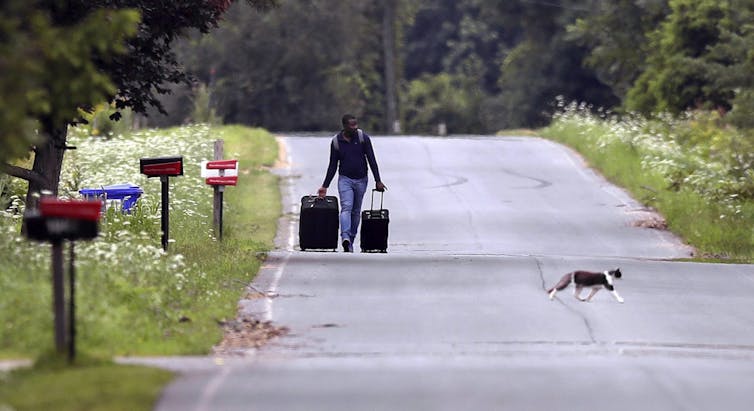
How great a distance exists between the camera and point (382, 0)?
79.2 metres

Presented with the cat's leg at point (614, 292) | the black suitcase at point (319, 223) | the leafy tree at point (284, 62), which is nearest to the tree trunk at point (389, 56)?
the leafy tree at point (284, 62)

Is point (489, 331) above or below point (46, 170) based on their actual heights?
below

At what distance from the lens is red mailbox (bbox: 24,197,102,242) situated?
10.2 meters

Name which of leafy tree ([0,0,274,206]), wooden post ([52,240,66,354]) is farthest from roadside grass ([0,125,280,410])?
leafy tree ([0,0,274,206])

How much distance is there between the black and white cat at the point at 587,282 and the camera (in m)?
14.7

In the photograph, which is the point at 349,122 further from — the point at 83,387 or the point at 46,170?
the point at 83,387

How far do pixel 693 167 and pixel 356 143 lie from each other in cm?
1045

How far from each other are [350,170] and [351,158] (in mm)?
178

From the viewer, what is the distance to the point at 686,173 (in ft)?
90.9

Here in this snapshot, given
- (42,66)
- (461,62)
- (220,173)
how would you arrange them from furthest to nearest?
(461,62)
(220,173)
(42,66)

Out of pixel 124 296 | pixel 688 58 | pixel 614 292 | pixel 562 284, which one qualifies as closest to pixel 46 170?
pixel 124 296

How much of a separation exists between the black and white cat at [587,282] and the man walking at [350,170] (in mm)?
4624

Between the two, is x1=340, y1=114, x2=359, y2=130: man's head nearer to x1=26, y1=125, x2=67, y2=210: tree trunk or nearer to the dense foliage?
x1=26, y1=125, x2=67, y2=210: tree trunk

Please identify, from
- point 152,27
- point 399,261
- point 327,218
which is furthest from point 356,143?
point 152,27
